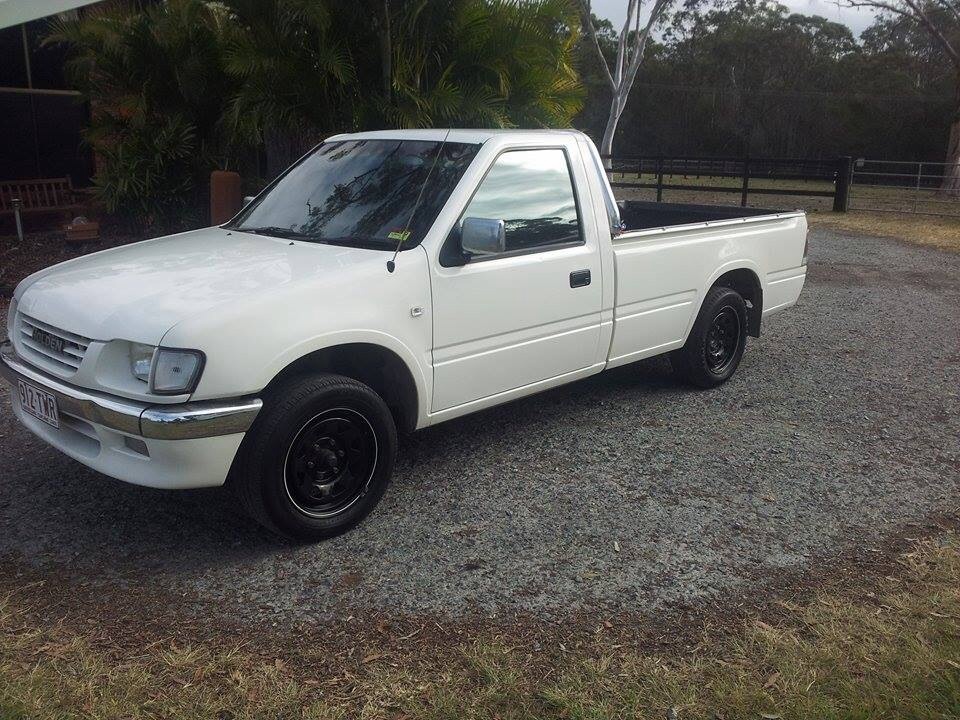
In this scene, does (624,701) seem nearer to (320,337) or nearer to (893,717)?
(893,717)

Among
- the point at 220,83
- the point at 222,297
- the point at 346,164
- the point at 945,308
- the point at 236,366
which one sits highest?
the point at 220,83

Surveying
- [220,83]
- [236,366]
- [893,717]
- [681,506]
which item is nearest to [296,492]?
[236,366]

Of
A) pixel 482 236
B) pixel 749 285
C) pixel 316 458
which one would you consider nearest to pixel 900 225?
pixel 749 285

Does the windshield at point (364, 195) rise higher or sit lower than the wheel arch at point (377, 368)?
higher

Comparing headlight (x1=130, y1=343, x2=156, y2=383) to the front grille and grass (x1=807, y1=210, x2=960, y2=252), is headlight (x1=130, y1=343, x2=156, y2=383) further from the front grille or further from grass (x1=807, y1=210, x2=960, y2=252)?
grass (x1=807, y1=210, x2=960, y2=252)

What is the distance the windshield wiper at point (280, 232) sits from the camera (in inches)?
177

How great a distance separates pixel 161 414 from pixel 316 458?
2.40 feet

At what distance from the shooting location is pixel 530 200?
186 inches

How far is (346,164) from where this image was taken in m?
4.88

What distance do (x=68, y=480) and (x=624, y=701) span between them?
309 centimetres

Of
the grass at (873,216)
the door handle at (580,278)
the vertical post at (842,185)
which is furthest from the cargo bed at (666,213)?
the vertical post at (842,185)

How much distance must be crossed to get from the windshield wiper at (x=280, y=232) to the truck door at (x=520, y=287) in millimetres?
834

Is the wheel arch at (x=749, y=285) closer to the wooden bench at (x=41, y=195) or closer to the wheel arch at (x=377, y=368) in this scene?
the wheel arch at (x=377, y=368)

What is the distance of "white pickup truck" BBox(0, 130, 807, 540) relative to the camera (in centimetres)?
343
